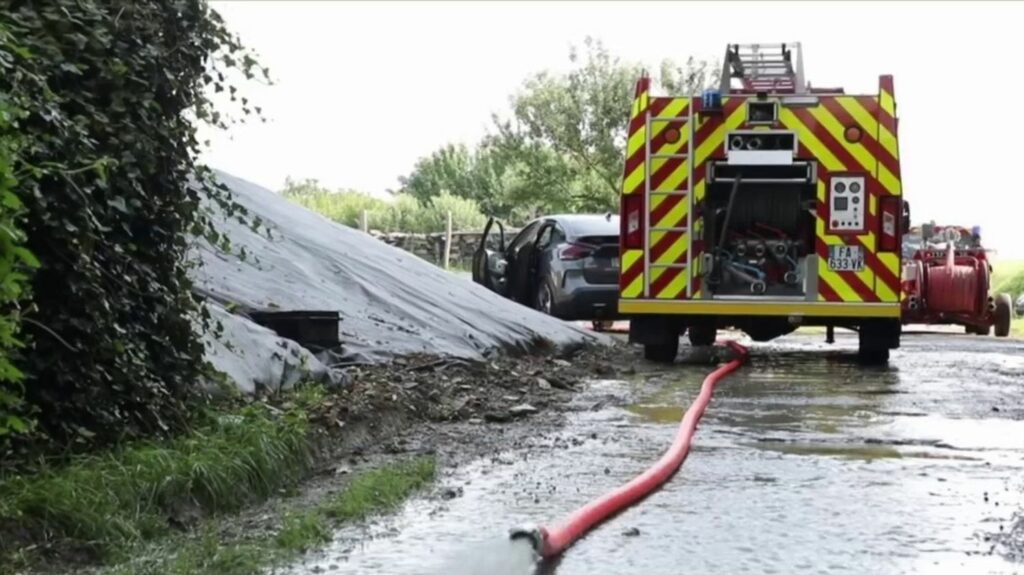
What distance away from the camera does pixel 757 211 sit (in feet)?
38.1

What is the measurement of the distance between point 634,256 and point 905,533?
6.74 metres

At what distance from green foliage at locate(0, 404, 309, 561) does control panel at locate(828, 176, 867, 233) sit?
638 centimetres

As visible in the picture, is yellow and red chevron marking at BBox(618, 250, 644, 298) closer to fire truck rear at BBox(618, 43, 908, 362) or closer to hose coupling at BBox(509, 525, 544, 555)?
fire truck rear at BBox(618, 43, 908, 362)

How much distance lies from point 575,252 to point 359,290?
5.13 meters

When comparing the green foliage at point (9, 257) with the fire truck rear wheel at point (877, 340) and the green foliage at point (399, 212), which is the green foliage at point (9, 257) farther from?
the green foliage at point (399, 212)

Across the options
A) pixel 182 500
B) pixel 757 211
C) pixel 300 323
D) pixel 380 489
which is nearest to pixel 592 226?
pixel 757 211

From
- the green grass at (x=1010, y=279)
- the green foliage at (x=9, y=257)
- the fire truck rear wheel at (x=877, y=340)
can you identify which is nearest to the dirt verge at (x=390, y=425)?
the green foliage at (x=9, y=257)

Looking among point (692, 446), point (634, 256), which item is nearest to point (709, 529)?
point (692, 446)

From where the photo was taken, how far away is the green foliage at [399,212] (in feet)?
127

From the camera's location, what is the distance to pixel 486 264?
15.8 meters

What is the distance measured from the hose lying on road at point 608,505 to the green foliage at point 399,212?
3033cm

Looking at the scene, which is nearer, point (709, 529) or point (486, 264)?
point (709, 529)

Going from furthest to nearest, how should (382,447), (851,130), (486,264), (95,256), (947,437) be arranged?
(486,264)
(851,130)
(947,437)
(382,447)
(95,256)

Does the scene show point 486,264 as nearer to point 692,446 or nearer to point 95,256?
point 692,446
